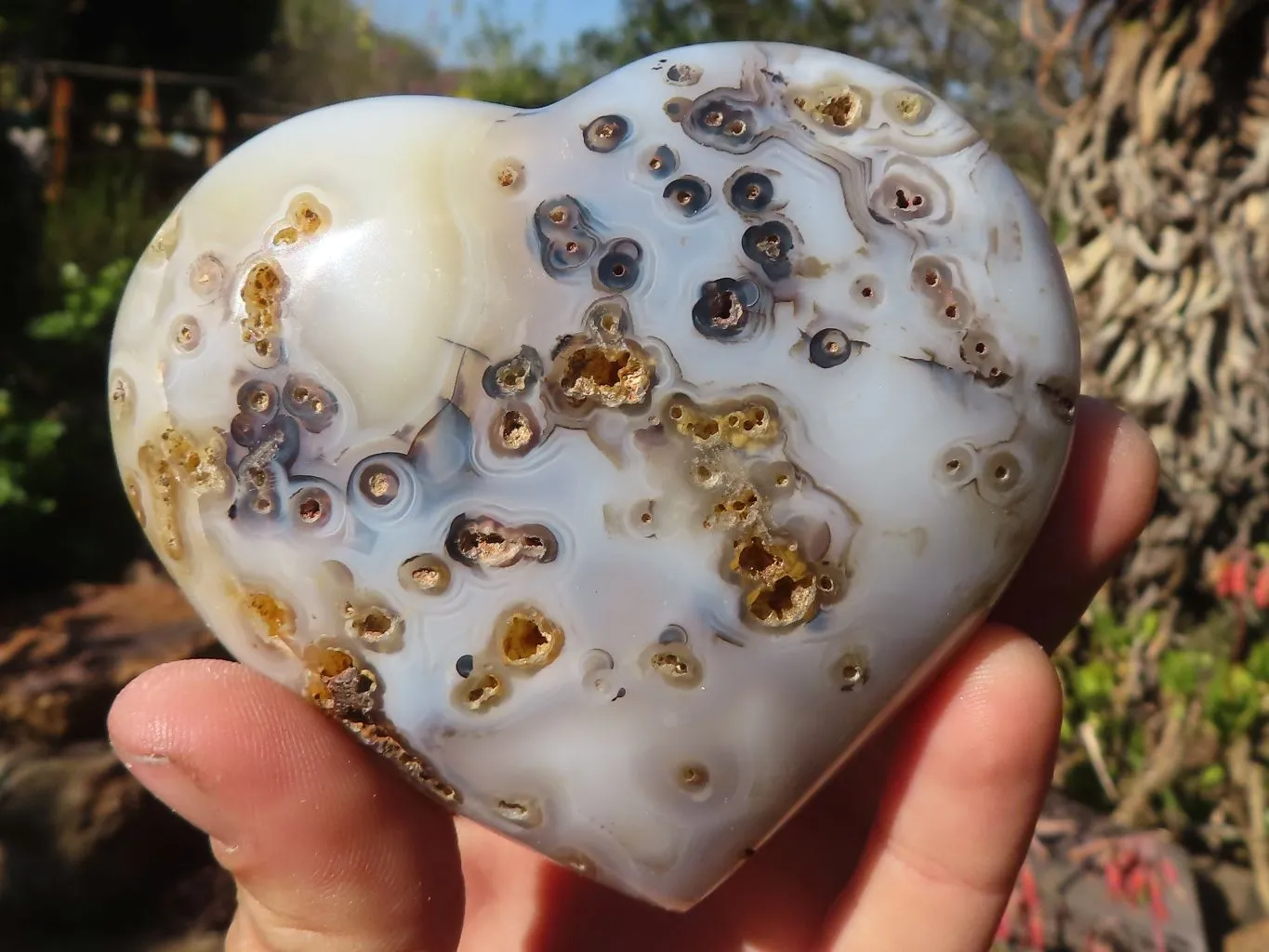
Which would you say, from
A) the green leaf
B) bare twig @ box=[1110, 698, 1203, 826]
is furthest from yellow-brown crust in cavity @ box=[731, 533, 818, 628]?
the green leaf

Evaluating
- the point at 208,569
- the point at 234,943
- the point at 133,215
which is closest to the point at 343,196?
the point at 208,569

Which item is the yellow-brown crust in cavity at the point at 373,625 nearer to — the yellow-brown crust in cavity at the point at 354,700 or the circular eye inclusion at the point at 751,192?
the yellow-brown crust in cavity at the point at 354,700

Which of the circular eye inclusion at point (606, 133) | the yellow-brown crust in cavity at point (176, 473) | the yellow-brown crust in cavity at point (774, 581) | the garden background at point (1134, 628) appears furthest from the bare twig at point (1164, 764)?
the yellow-brown crust in cavity at point (176, 473)

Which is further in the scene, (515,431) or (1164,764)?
(1164,764)

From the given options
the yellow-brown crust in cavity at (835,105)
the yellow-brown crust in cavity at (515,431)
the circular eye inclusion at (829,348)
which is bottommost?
the yellow-brown crust in cavity at (515,431)

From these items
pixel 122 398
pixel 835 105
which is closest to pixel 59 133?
pixel 122 398

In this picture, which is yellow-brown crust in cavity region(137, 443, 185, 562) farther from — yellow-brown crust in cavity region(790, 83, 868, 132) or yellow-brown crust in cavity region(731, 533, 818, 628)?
yellow-brown crust in cavity region(790, 83, 868, 132)

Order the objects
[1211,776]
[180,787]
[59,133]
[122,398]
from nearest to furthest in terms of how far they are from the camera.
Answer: [180,787], [122,398], [1211,776], [59,133]

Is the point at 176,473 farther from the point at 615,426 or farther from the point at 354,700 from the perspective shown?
the point at 615,426

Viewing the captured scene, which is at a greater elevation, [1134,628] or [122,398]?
[122,398]
